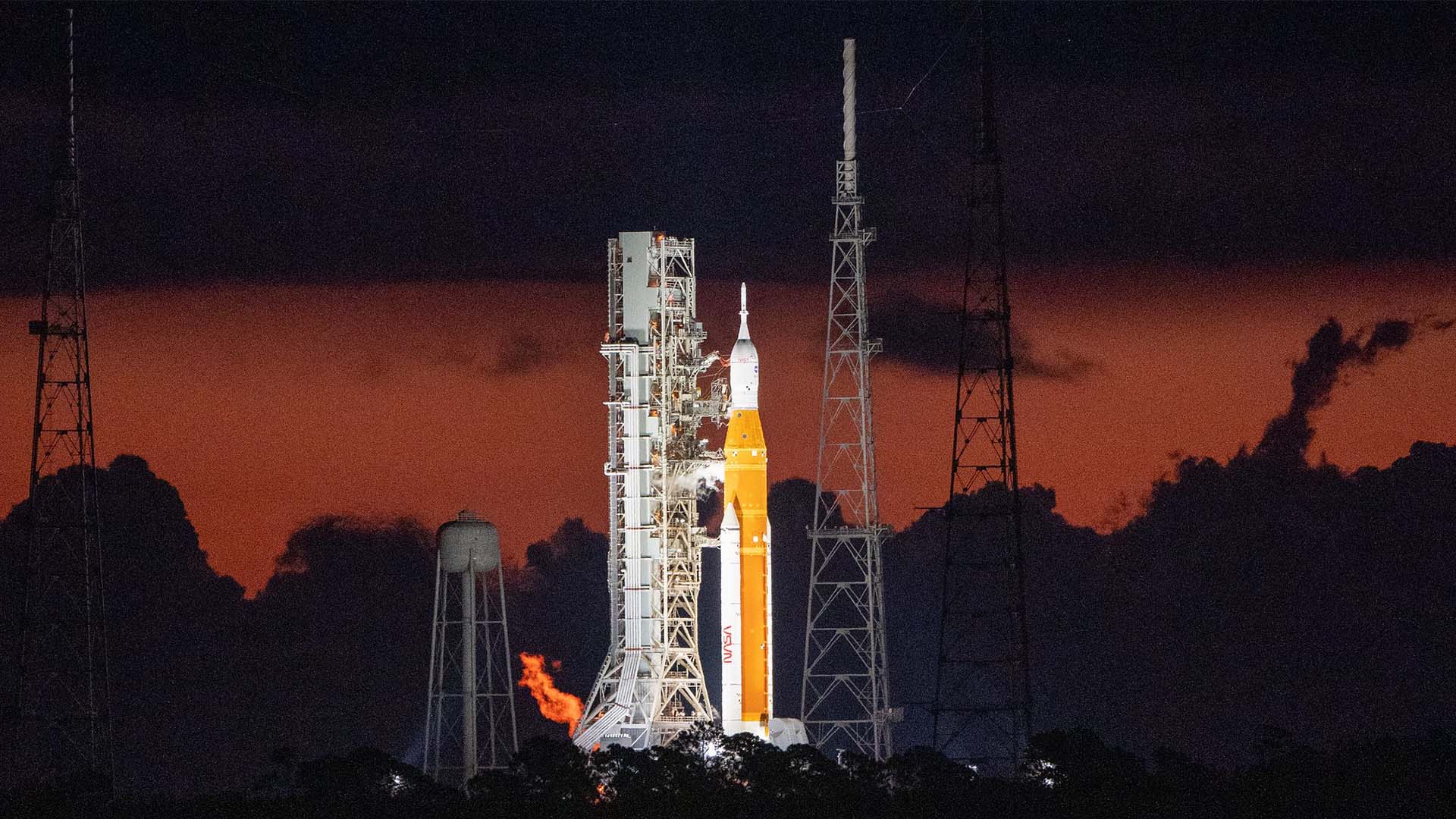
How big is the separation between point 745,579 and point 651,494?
389cm

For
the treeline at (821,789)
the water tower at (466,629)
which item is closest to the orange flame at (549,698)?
the water tower at (466,629)

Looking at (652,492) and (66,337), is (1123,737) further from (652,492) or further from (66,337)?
(66,337)

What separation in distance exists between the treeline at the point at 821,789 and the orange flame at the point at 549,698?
21635 millimetres

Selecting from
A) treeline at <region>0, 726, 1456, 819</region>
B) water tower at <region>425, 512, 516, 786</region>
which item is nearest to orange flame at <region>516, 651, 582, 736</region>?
water tower at <region>425, 512, 516, 786</region>

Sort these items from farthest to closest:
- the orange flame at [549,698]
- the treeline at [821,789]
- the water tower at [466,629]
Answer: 1. the orange flame at [549,698]
2. the water tower at [466,629]
3. the treeline at [821,789]

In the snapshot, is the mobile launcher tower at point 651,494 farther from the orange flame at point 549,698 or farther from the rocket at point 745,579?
the orange flame at point 549,698

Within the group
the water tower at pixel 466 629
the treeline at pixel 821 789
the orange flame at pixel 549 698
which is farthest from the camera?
the orange flame at pixel 549 698

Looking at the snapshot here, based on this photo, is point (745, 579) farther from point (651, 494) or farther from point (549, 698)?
point (549, 698)

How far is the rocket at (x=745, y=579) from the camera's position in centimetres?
8206

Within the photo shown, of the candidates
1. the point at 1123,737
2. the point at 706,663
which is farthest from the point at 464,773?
the point at 1123,737

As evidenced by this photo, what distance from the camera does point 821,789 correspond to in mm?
69312

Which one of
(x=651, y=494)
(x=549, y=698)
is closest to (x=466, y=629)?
(x=651, y=494)

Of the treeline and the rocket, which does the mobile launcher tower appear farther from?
the treeline

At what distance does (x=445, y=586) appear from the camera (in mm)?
81500
